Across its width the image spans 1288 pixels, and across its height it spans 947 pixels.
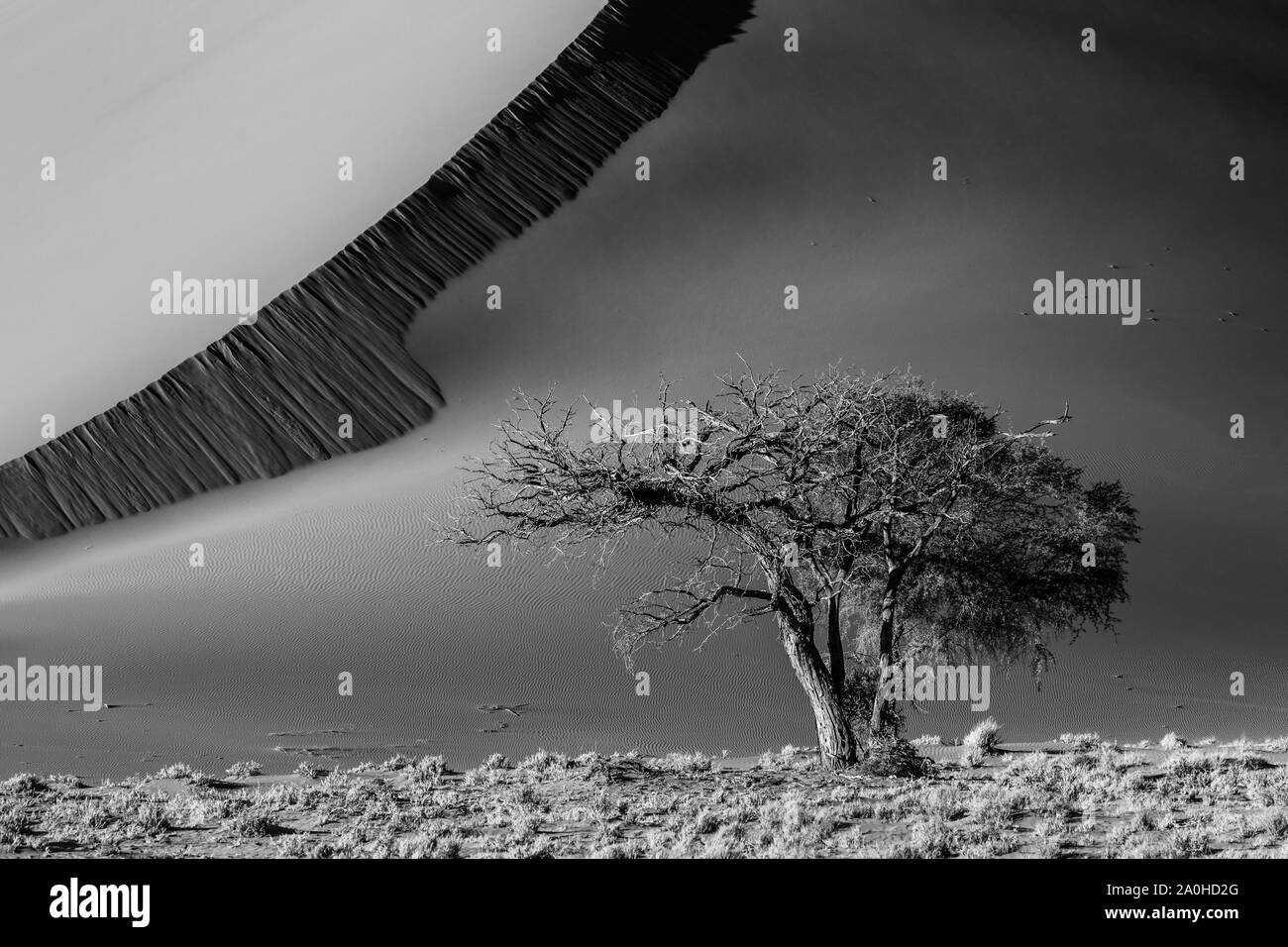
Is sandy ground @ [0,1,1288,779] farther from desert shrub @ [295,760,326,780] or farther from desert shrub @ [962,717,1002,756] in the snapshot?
desert shrub @ [962,717,1002,756]

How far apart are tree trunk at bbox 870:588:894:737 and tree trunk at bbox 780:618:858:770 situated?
0.29 m

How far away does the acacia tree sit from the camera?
44.7 feet

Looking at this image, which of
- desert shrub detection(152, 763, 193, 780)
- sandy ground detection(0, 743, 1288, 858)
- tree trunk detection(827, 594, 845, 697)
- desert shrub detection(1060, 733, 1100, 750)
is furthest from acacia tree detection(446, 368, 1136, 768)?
desert shrub detection(152, 763, 193, 780)

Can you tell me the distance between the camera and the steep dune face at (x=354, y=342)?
30312 mm

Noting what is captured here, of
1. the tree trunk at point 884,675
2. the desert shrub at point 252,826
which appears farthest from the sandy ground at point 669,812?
the tree trunk at point 884,675

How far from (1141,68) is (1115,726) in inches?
1507

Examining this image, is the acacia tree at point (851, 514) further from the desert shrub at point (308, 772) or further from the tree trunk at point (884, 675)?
the desert shrub at point (308, 772)

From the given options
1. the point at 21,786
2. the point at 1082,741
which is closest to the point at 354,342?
the point at 21,786

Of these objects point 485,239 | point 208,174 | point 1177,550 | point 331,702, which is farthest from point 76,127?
point 1177,550

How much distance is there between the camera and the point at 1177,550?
97.4 feet

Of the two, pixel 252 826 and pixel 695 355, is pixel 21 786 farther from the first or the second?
Answer: pixel 695 355

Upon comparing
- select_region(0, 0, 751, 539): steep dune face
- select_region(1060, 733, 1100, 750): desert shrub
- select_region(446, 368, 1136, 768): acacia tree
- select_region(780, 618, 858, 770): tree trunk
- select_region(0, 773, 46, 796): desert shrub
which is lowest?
select_region(1060, 733, 1100, 750): desert shrub

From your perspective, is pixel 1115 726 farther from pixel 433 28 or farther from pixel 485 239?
pixel 433 28

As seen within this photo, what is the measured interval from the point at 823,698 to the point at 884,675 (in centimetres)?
62
